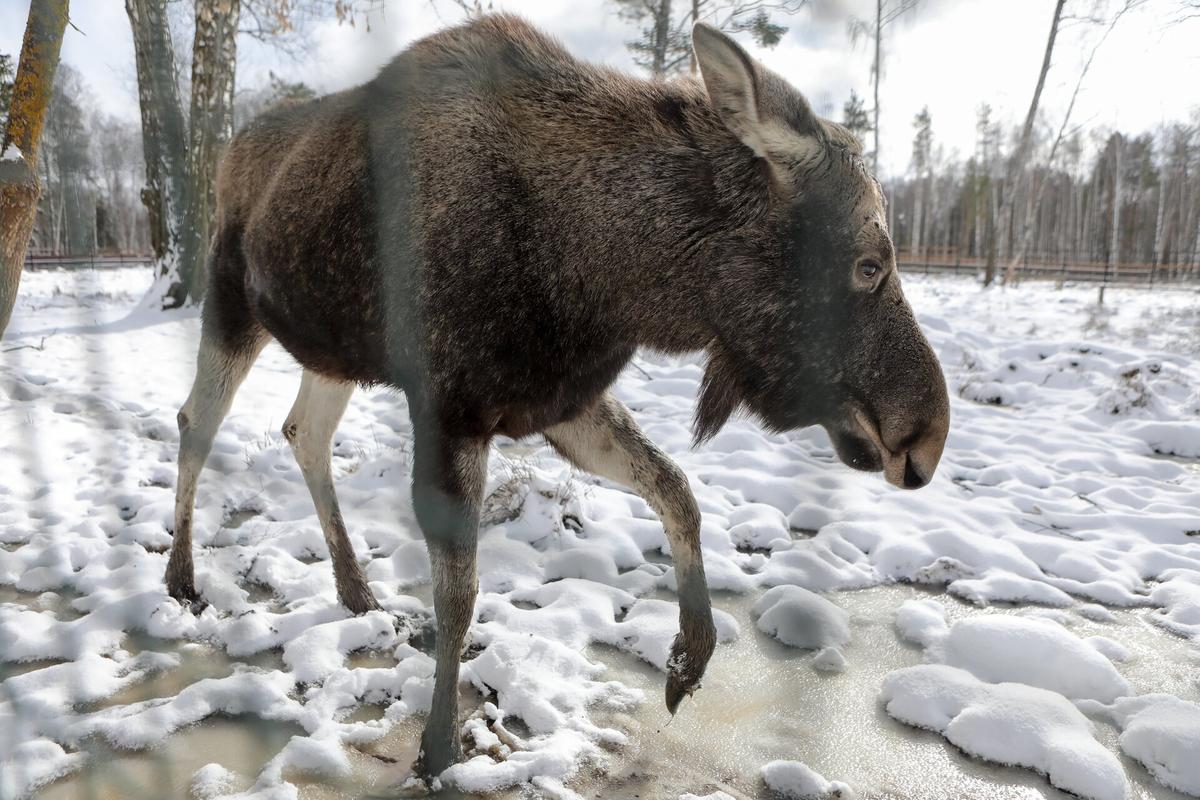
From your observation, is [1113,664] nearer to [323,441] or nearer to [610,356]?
[610,356]

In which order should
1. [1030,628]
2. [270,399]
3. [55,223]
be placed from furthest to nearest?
[55,223] < [270,399] < [1030,628]

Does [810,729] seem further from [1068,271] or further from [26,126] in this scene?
[1068,271]

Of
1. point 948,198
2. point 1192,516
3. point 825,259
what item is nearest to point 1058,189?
point 948,198

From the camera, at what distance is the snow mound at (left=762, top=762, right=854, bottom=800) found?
2229 mm

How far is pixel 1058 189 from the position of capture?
56.1 m

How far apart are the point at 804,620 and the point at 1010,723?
921mm

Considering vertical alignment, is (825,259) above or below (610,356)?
above

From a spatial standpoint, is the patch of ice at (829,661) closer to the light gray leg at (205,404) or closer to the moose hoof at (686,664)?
the moose hoof at (686,664)

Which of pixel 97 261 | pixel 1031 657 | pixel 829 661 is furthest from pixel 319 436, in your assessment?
pixel 97 261

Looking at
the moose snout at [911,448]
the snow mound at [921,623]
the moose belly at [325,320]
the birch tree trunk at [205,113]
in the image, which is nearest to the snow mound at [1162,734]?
the snow mound at [921,623]

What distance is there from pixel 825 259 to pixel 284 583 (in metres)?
2.95

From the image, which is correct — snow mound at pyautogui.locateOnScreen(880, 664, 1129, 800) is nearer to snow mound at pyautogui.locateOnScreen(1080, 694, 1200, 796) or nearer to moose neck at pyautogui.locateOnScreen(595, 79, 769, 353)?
snow mound at pyautogui.locateOnScreen(1080, 694, 1200, 796)

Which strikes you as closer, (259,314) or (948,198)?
(259,314)

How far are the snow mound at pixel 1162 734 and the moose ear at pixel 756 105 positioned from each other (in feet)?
7.65
